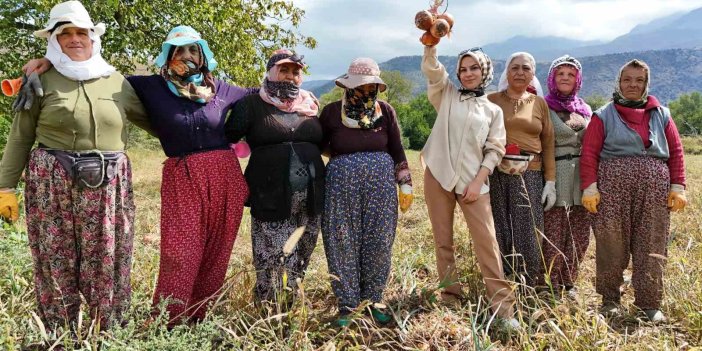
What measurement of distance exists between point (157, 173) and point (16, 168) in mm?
9355

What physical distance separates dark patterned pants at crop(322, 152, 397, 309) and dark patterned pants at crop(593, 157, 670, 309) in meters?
1.41

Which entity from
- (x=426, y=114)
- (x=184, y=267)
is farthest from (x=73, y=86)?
(x=426, y=114)

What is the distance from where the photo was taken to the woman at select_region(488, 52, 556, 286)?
324 cm

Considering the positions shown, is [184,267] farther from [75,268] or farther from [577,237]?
[577,237]

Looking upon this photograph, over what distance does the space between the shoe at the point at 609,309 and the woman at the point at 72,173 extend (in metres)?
3.00

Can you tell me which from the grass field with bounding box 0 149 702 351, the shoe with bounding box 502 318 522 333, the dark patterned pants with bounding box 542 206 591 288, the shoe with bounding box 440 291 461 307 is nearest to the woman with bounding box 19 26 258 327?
the grass field with bounding box 0 149 702 351

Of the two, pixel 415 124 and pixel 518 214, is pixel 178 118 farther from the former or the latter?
pixel 415 124

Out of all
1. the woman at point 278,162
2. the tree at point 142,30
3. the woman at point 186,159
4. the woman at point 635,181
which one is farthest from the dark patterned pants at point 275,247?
the tree at point 142,30

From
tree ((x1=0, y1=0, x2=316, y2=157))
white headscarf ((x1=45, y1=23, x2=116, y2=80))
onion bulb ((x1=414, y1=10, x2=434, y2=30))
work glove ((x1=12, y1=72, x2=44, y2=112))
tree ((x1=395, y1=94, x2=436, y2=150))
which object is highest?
tree ((x1=0, y1=0, x2=316, y2=157))

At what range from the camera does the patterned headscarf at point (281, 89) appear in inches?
111

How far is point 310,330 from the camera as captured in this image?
115 inches

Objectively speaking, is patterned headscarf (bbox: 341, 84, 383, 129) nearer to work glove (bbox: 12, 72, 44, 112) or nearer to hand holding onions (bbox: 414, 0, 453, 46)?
hand holding onions (bbox: 414, 0, 453, 46)

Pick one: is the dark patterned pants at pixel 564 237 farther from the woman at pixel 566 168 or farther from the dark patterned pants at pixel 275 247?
the dark patterned pants at pixel 275 247

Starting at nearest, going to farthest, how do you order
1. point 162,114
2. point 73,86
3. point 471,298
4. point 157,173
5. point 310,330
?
1. point 73,86
2. point 162,114
3. point 310,330
4. point 471,298
5. point 157,173
